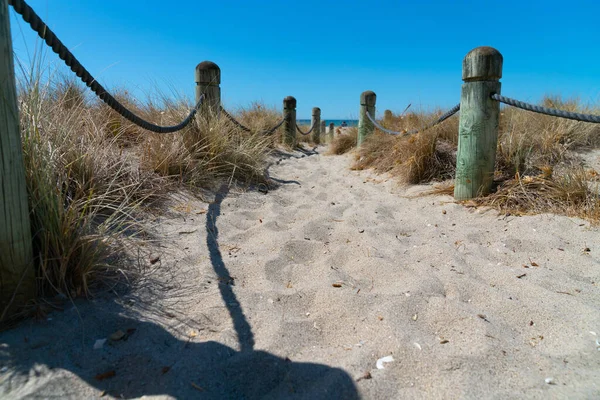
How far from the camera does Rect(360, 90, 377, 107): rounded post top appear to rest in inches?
261

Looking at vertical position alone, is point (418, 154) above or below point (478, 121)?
below

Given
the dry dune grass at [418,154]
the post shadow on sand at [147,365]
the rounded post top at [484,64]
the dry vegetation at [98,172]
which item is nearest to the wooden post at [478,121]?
the rounded post top at [484,64]

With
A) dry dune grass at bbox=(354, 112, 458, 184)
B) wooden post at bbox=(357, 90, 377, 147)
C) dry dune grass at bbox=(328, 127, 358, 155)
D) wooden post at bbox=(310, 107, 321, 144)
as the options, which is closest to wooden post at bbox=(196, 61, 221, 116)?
dry dune grass at bbox=(354, 112, 458, 184)

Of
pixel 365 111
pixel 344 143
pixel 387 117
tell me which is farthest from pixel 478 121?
pixel 344 143

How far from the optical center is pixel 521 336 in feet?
5.24

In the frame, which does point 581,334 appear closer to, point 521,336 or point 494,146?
point 521,336

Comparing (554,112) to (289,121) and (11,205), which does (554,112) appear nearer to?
(11,205)

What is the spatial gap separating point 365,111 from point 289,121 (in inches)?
82.9

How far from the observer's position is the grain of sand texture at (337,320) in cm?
133

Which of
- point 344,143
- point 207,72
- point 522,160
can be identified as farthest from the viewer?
point 344,143

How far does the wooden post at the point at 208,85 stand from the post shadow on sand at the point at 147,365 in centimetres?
322

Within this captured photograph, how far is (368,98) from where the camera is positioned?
6.66 m

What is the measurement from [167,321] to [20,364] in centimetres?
52

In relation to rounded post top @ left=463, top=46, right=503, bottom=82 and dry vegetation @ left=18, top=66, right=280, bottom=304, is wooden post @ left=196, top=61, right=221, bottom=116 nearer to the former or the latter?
dry vegetation @ left=18, top=66, right=280, bottom=304
